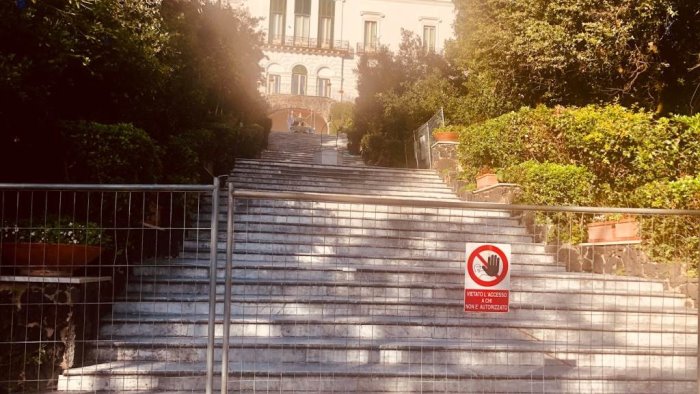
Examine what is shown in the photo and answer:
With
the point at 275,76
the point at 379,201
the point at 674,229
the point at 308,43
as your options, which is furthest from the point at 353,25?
the point at 379,201

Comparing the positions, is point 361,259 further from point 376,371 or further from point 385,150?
point 385,150

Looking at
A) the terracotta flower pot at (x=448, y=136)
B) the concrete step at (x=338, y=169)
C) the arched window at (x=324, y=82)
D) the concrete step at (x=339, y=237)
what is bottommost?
the concrete step at (x=339, y=237)

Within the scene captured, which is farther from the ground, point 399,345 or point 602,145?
point 602,145

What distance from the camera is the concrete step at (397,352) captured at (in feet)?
17.3

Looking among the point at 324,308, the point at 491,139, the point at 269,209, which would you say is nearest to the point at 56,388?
the point at 324,308

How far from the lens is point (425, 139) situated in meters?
14.8

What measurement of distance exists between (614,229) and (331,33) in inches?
1619

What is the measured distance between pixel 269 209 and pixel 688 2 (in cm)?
902

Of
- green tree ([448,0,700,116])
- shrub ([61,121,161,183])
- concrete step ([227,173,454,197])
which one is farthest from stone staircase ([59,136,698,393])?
green tree ([448,0,700,116])

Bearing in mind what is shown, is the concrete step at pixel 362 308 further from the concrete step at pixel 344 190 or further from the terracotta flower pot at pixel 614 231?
the concrete step at pixel 344 190

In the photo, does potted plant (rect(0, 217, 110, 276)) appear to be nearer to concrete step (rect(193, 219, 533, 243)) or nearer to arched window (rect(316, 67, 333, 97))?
concrete step (rect(193, 219, 533, 243))

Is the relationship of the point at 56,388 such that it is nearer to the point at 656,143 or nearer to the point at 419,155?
the point at 656,143

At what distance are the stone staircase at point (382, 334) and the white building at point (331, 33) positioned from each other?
40.0 metres

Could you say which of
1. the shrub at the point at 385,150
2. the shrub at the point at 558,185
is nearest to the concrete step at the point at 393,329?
the shrub at the point at 558,185
